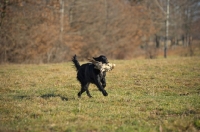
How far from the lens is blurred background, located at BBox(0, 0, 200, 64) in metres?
28.5

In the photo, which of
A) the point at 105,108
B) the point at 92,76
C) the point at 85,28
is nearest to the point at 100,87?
the point at 92,76

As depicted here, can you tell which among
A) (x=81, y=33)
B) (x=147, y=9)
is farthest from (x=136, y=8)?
(x=81, y=33)

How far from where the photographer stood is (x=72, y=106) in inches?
353

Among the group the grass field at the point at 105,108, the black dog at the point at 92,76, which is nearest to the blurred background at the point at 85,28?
A: the grass field at the point at 105,108

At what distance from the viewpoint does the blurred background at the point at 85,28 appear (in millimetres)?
28469

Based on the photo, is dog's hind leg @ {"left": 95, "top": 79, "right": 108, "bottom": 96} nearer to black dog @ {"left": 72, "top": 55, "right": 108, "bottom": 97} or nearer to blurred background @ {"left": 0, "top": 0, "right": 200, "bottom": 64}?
black dog @ {"left": 72, "top": 55, "right": 108, "bottom": 97}

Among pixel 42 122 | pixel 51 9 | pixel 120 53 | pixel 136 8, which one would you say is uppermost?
pixel 136 8

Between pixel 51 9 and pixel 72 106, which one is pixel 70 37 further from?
pixel 72 106

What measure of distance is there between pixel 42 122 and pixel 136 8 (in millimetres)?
38958

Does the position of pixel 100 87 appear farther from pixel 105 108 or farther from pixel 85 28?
pixel 85 28

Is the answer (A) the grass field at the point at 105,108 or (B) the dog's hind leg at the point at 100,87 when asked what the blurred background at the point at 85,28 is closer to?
(A) the grass field at the point at 105,108

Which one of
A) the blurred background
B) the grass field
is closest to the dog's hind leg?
the grass field

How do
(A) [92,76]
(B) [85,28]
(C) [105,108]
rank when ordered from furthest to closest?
(B) [85,28] → (A) [92,76] → (C) [105,108]

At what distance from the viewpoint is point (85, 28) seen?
37.7 m
